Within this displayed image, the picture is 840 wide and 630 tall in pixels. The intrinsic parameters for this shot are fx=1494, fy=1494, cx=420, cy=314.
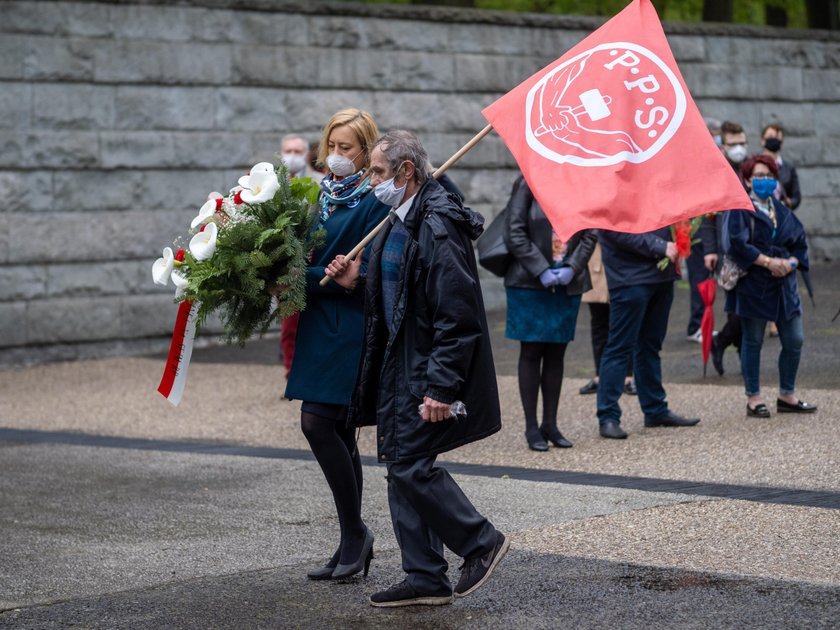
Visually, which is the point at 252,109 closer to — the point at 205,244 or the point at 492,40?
the point at 492,40

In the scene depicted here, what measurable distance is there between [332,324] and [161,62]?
9.36 meters

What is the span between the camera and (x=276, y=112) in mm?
15453

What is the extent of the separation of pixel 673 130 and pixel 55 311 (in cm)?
958

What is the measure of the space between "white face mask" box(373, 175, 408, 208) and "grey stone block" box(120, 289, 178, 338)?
9430mm

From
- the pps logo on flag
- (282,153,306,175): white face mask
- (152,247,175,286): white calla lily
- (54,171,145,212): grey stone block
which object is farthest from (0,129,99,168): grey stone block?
the pps logo on flag

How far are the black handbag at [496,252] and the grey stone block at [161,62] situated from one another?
21.3 ft

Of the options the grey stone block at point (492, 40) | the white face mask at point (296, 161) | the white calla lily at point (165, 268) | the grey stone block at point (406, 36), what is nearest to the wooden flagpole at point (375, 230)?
the white calla lily at point (165, 268)

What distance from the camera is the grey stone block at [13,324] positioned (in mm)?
13961

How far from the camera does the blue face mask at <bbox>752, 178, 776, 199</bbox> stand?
941cm

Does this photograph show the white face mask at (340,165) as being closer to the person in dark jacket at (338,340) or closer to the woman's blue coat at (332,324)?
the person in dark jacket at (338,340)

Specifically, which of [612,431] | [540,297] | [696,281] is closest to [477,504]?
[540,297]

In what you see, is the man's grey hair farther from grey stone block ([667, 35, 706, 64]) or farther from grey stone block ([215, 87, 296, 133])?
grey stone block ([667, 35, 706, 64])

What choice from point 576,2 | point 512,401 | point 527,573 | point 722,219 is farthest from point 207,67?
point 576,2

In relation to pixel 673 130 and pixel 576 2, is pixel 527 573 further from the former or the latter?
pixel 576 2
